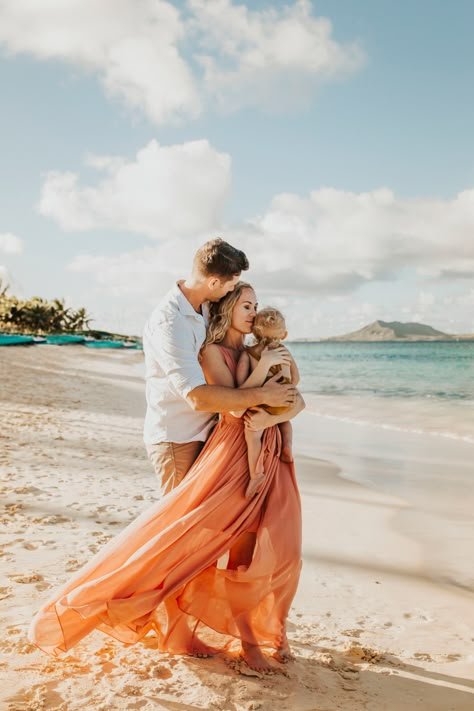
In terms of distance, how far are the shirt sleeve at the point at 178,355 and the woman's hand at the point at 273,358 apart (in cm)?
32

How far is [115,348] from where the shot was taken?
53844mm

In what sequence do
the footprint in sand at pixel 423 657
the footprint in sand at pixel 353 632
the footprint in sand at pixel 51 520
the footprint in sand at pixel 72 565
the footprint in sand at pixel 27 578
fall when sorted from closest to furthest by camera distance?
the footprint in sand at pixel 423 657 → the footprint in sand at pixel 353 632 → the footprint in sand at pixel 27 578 → the footprint in sand at pixel 72 565 → the footprint in sand at pixel 51 520

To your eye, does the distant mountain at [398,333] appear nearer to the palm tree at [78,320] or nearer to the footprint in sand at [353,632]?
the palm tree at [78,320]

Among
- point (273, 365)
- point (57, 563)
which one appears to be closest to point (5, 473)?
point (57, 563)

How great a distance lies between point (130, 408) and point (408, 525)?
30.8 ft

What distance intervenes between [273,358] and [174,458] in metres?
0.80

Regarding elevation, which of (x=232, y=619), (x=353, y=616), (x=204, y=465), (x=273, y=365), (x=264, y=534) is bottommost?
(x=353, y=616)

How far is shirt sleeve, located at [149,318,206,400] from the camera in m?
2.95

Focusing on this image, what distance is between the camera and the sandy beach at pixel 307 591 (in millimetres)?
2916

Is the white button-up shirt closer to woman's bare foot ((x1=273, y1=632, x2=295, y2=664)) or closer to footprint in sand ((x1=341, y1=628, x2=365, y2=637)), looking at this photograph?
woman's bare foot ((x1=273, y1=632, x2=295, y2=664))

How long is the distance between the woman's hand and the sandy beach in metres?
1.57

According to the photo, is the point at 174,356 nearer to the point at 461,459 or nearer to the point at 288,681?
the point at 288,681

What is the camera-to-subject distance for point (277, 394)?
9.80ft

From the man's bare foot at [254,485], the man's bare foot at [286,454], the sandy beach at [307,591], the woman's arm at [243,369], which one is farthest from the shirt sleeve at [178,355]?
the sandy beach at [307,591]
